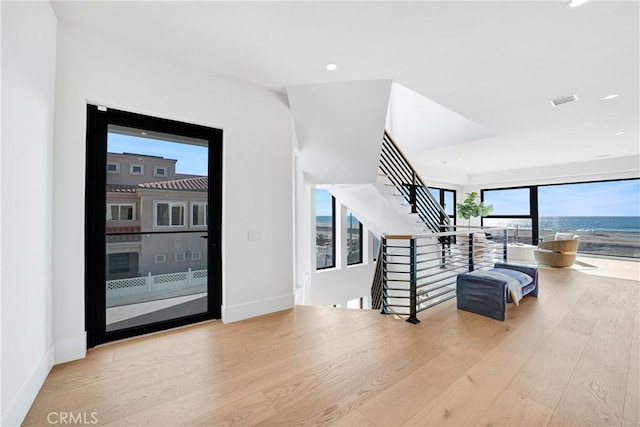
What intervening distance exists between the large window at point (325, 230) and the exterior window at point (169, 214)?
444 cm

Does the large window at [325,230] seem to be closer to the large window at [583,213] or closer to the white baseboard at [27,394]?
the large window at [583,213]

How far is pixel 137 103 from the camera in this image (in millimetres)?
2494

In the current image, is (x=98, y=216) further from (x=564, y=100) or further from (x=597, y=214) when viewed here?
(x=597, y=214)

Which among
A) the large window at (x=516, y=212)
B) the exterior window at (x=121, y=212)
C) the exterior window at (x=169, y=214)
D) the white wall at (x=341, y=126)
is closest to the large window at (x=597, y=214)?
the large window at (x=516, y=212)

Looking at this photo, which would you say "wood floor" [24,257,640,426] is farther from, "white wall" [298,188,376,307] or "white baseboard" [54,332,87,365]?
"white wall" [298,188,376,307]

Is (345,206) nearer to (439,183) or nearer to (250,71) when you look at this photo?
(439,183)

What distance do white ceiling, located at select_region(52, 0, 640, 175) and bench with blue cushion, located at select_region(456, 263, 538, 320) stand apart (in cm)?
227

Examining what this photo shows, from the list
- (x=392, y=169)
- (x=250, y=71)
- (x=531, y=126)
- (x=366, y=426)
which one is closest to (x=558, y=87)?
(x=531, y=126)

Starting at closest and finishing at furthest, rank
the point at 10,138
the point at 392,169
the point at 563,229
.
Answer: the point at 10,138, the point at 392,169, the point at 563,229

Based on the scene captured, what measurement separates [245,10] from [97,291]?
2652 millimetres

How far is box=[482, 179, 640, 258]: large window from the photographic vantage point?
7.23m

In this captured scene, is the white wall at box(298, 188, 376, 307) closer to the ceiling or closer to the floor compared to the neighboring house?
closer to the floor

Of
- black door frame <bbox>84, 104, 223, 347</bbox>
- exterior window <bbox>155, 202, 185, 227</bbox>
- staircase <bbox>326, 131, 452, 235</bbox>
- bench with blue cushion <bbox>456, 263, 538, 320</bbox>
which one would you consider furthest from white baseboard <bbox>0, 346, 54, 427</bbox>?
staircase <bbox>326, 131, 452, 235</bbox>

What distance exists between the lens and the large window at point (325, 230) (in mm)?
7152
